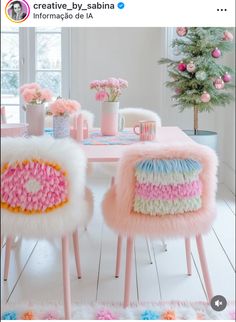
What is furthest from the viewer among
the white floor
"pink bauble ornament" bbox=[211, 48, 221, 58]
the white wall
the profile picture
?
the white wall

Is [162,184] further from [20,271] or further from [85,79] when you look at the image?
[85,79]

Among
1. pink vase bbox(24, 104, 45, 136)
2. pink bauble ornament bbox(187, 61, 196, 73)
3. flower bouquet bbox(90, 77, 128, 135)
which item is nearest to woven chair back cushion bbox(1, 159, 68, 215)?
pink vase bbox(24, 104, 45, 136)

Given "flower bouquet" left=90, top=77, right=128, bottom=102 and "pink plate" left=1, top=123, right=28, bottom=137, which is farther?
"flower bouquet" left=90, top=77, right=128, bottom=102

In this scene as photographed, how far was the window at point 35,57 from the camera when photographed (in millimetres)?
4035

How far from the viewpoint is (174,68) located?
362 centimetres

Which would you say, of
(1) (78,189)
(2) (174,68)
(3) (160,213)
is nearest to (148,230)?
(3) (160,213)

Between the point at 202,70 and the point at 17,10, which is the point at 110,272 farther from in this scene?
the point at 202,70

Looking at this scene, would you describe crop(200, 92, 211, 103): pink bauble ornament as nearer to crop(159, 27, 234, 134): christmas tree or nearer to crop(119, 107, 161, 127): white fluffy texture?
crop(159, 27, 234, 134): christmas tree

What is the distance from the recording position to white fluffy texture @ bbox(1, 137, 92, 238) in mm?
1583

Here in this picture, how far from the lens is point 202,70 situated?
3395mm

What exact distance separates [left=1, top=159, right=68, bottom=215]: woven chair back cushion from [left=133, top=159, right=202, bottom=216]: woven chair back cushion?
0.27 meters

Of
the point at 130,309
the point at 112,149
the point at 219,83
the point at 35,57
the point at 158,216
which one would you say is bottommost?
the point at 130,309

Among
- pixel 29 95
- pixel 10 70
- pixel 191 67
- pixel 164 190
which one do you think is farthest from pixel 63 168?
pixel 10 70

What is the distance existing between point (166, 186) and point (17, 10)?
2.63 ft
